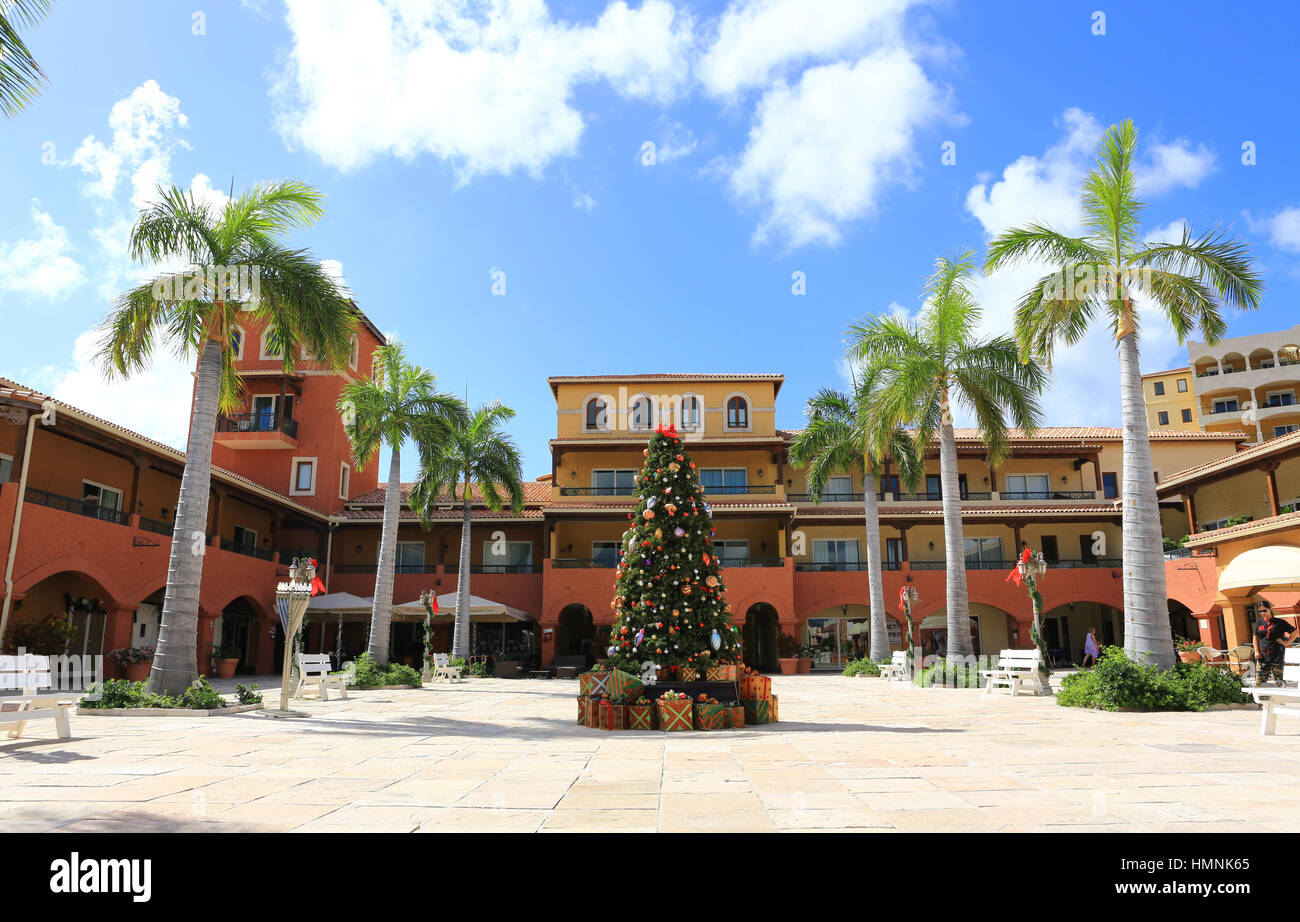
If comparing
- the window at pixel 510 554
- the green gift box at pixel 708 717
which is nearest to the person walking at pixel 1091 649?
the window at pixel 510 554

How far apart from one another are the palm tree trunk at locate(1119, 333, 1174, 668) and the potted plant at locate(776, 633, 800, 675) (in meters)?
17.3

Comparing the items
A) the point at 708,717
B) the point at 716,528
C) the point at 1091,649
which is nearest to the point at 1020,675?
the point at 708,717

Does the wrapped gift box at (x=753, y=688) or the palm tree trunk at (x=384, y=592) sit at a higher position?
the palm tree trunk at (x=384, y=592)

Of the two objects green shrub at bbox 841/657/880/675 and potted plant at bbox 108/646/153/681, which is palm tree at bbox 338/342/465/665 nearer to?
potted plant at bbox 108/646/153/681

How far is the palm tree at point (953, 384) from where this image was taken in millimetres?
19656

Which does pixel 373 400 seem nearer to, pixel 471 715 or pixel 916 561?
pixel 471 715

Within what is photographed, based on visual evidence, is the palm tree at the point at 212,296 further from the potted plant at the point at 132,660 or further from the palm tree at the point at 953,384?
the palm tree at the point at 953,384

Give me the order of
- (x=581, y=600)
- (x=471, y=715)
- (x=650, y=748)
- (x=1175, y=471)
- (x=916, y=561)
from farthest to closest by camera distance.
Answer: (x=1175, y=471), (x=916, y=561), (x=581, y=600), (x=471, y=715), (x=650, y=748)

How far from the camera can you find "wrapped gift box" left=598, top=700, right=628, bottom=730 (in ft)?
37.1

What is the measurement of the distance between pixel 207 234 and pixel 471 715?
30.3ft

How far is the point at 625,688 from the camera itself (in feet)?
37.9

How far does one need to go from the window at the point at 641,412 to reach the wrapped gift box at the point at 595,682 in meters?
22.5
